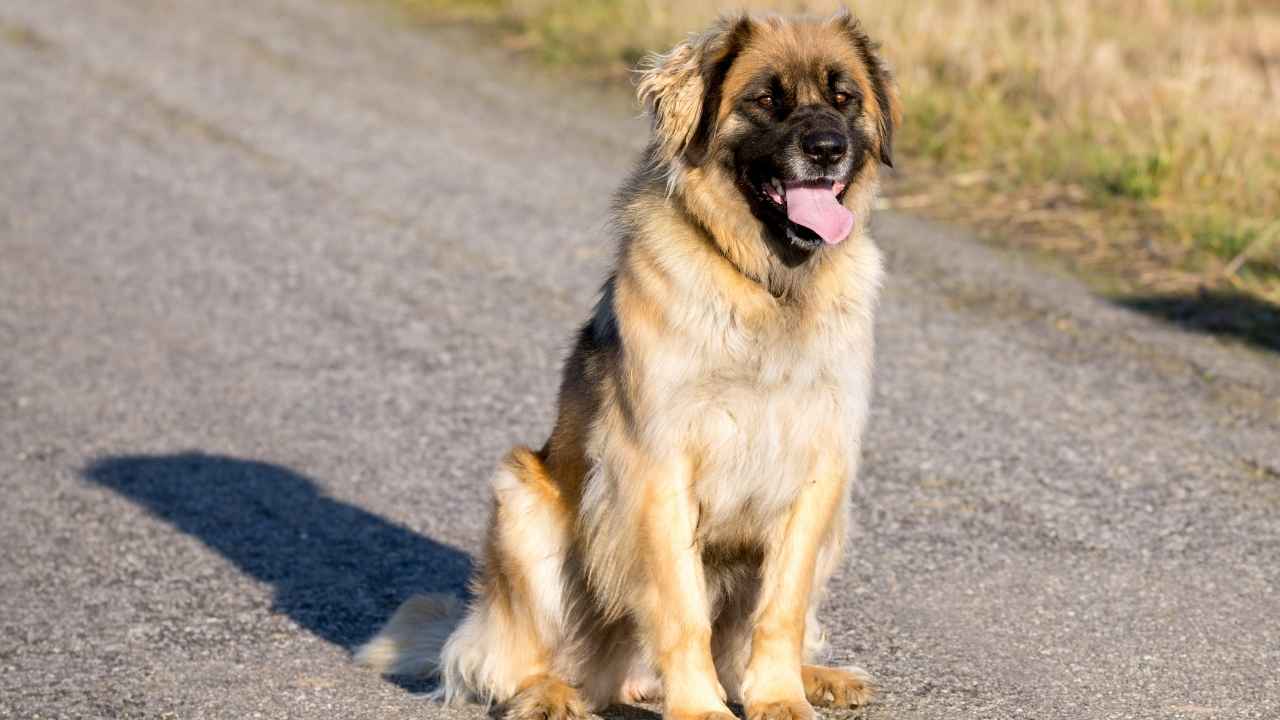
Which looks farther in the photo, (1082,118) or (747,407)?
(1082,118)

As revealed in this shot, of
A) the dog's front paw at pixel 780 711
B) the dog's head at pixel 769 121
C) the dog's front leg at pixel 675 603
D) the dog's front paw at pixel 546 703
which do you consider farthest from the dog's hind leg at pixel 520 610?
the dog's head at pixel 769 121

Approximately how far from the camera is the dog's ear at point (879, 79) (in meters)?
4.96

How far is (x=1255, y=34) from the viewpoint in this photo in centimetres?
1448

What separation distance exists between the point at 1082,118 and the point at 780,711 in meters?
8.00

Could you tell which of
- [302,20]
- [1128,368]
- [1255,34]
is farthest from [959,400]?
[302,20]

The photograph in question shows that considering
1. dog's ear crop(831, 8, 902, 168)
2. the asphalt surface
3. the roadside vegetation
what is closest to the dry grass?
the roadside vegetation

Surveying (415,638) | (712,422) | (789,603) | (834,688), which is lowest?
(415,638)

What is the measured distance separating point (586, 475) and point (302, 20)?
40.8 ft

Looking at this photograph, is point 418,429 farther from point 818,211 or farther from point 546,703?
point 818,211

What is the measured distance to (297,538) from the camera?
6559 millimetres

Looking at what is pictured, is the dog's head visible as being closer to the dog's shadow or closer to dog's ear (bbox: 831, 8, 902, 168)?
dog's ear (bbox: 831, 8, 902, 168)

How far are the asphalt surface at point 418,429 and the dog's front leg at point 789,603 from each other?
1.36ft

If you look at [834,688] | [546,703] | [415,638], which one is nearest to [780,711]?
[834,688]

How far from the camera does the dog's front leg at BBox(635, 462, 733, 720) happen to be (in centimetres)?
450
